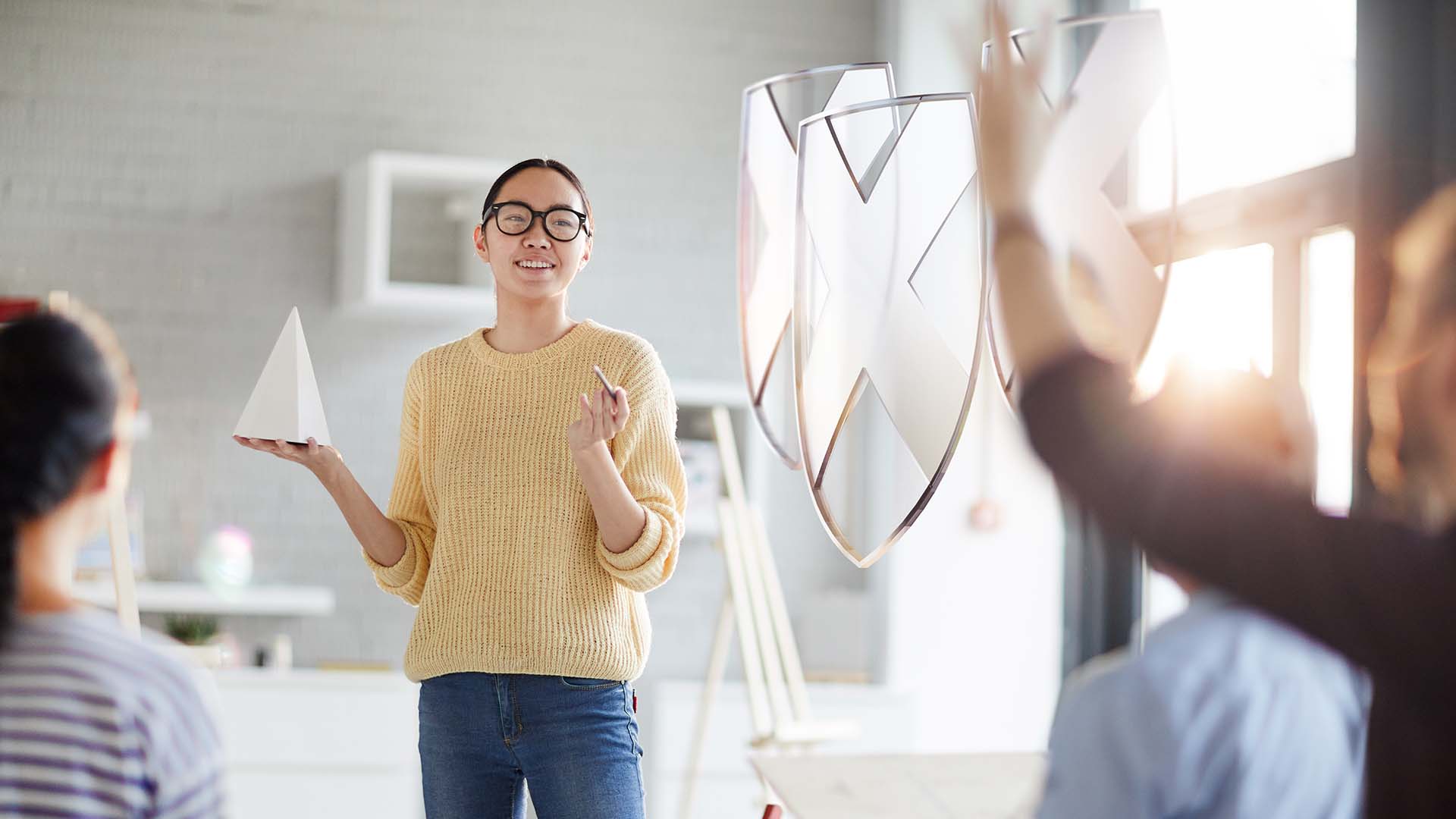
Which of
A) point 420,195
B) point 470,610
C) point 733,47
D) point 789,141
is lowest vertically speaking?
point 470,610

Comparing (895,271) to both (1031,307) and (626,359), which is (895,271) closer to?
(1031,307)

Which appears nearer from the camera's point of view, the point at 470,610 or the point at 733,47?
the point at 470,610

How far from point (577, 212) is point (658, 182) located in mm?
2716

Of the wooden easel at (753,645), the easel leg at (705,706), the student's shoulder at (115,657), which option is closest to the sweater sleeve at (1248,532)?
the student's shoulder at (115,657)

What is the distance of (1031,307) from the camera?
892mm

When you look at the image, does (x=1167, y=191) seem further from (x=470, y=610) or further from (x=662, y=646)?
(x=662, y=646)

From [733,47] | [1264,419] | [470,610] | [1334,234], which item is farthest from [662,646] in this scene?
[1264,419]

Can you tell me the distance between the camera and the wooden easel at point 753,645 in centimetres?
341

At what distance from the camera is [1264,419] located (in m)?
0.94

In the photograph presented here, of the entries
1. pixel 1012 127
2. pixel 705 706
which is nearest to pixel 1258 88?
pixel 705 706

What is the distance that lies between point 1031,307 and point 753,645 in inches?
108

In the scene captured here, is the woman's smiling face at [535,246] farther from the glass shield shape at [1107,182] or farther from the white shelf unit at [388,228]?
the white shelf unit at [388,228]

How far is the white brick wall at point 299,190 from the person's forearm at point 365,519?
2441mm

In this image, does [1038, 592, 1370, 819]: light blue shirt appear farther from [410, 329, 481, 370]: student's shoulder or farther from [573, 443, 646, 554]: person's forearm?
[410, 329, 481, 370]: student's shoulder
